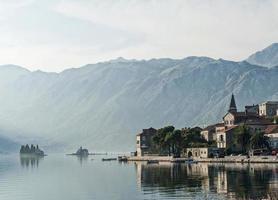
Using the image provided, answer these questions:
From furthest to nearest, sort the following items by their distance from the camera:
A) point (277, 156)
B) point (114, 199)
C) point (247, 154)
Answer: point (247, 154)
point (277, 156)
point (114, 199)

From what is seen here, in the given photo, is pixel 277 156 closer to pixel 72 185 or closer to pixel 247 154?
pixel 247 154

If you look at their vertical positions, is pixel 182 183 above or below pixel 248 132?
below

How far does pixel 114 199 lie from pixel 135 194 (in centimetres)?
631

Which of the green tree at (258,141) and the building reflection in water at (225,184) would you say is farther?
the green tree at (258,141)

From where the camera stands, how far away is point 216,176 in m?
122

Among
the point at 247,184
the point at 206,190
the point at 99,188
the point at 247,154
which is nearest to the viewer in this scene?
the point at 206,190

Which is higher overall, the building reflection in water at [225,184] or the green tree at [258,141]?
the green tree at [258,141]

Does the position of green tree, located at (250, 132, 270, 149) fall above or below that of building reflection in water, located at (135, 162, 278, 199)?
above

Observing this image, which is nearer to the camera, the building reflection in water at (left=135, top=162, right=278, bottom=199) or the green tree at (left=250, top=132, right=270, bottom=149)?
the building reflection in water at (left=135, top=162, right=278, bottom=199)

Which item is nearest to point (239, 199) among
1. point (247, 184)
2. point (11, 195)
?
point (247, 184)

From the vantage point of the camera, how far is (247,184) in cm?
10156

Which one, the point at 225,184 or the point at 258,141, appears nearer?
the point at 225,184

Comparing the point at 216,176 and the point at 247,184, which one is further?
the point at 216,176

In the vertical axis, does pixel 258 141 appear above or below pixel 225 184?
above
